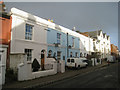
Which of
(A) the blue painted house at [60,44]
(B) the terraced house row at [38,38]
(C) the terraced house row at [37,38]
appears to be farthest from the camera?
(A) the blue painted house at [60,44]

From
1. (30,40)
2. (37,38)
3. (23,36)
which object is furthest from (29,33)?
(37,38)

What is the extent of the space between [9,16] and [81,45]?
59.8 ft

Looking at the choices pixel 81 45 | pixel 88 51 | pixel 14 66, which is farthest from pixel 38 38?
pixel 88 51

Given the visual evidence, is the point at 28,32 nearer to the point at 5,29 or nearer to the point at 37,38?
the point at 37,38

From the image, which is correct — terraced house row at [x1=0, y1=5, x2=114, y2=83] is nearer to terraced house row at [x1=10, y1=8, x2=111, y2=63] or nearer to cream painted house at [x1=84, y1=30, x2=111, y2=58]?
terraced house row at [x1=10, y1=8, x2=111, y2=63]

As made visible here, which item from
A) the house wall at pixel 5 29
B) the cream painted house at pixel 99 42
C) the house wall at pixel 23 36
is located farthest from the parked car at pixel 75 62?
the cream painted house at pixel 99 42

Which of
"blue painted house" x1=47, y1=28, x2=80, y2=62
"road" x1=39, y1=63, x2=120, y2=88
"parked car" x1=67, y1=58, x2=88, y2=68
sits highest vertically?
"blue painted house" x1=47, y1=28, x2=80, y2=62

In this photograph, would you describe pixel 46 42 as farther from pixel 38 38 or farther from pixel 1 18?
pixel 1 18

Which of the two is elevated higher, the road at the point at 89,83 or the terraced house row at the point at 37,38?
the terraced house row at the point at 37,38

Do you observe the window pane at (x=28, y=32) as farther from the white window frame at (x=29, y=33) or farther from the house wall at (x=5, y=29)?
the house wall at (x=5, y=29)

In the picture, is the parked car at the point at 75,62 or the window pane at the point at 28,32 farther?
the parked car at the point at 75,62

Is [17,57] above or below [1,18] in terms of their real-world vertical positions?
below

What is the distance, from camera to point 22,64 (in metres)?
9.09

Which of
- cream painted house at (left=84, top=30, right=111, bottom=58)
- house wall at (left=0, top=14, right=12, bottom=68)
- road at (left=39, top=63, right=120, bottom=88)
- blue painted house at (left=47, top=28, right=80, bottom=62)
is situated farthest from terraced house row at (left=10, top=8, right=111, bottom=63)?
cream painted house at (left=84, top=30, right=111, bottom=58)
